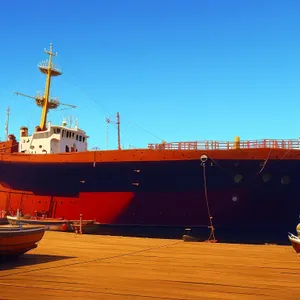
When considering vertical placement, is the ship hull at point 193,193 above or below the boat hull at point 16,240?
above

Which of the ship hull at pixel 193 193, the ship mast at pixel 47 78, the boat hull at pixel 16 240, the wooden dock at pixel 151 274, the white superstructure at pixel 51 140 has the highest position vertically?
the ship mast at pixel 47 78

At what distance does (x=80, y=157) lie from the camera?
80.1ft

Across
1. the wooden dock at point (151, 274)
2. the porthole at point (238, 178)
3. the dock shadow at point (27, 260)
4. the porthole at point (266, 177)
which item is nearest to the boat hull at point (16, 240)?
the dock shadow at point (27, 260)

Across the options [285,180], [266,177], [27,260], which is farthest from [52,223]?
[285,180]

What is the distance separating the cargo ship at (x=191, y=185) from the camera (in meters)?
22.0

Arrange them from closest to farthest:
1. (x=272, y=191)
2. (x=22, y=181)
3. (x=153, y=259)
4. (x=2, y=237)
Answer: (x=2, y=237) < (x=153, y=259) < (x=272, y=191) < (x=22, y=181)

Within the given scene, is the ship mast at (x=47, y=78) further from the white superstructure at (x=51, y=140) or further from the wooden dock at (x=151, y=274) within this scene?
the wooden dock at (x=151, y=274)

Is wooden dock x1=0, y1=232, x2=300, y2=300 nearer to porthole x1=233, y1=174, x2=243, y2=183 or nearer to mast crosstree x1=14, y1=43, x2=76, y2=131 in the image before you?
porthole x1=233, y1=174, x2=243, y2=183

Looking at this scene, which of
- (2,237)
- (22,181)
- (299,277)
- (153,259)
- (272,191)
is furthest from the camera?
(22,181)

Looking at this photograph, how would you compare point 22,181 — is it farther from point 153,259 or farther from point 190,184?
point 153,259

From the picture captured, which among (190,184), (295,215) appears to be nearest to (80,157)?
(190,184)

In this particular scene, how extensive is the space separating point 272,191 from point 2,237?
16461mm

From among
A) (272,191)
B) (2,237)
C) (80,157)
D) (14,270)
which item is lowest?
(14,270)

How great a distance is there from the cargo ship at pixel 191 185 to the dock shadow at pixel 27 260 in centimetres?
1091
